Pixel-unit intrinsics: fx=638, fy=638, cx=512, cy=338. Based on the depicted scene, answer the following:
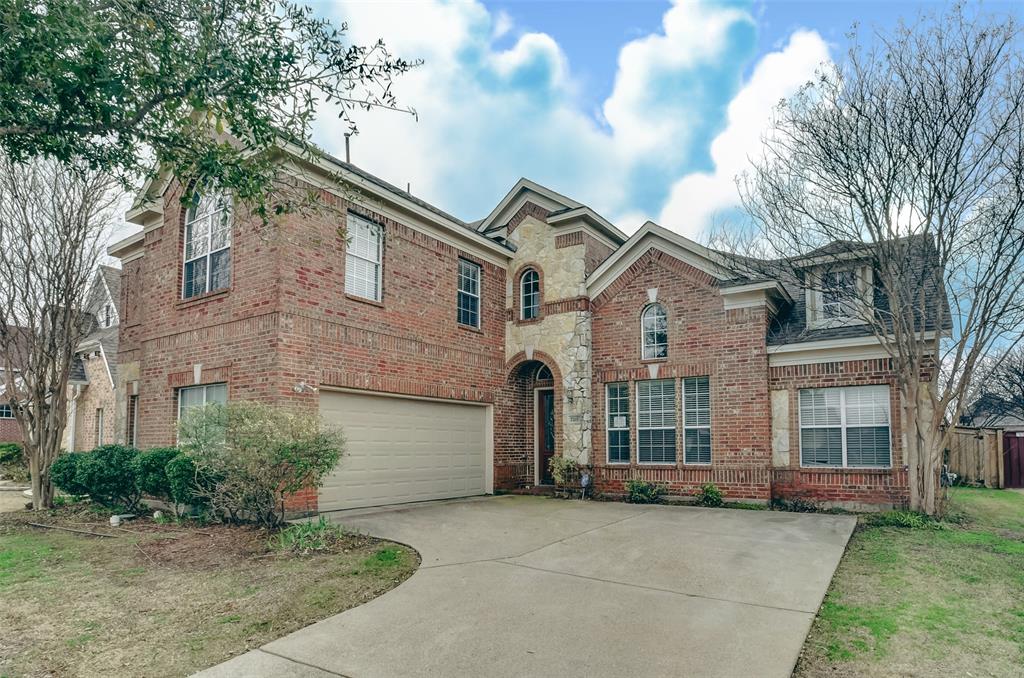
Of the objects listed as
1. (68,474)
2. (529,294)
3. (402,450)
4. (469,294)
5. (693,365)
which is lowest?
(68,474)

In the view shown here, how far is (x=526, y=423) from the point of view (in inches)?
630

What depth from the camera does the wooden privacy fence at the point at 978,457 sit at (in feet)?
61.9

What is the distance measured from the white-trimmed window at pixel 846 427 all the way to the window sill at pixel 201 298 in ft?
36.9

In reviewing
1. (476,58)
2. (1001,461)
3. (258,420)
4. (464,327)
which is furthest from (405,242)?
(1001,461)

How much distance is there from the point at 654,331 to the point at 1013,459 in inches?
567

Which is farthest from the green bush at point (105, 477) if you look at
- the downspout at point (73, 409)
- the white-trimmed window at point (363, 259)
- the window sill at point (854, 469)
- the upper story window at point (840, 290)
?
the upper story window at point (840, 290)

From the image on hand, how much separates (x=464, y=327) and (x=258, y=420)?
6.38 m

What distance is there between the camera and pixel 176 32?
582cm

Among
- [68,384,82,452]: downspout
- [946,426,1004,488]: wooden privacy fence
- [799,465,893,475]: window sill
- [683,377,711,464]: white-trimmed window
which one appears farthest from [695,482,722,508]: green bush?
[68,384,82,452]: downspout

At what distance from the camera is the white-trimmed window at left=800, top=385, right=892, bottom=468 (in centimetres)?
1188

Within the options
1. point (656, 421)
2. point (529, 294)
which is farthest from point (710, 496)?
point (529, 294)

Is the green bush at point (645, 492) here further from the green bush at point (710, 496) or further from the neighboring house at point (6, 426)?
the neighboring house at point (6, 426)

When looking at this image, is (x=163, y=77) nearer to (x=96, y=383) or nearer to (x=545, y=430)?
(x=545, y=430)

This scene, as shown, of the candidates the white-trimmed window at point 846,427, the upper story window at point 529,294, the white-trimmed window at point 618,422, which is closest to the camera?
the white-trimmed window at point 846,427
